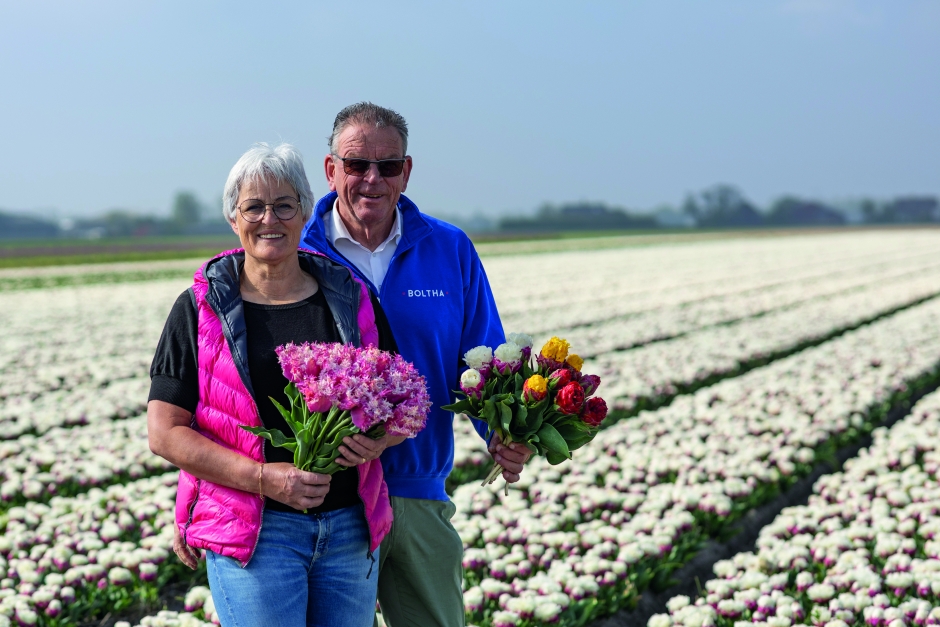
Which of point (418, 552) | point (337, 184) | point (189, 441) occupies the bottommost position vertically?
point (418, 552)

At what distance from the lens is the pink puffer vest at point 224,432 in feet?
7.91

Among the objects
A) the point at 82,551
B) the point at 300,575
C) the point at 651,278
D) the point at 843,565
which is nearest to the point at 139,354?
the point at 82,551

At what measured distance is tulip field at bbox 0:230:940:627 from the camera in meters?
4.51

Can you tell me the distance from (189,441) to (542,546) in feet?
10.1

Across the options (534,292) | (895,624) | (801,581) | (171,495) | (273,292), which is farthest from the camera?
(534,292)

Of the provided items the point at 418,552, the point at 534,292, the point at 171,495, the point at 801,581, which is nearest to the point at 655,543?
the point at 801,581

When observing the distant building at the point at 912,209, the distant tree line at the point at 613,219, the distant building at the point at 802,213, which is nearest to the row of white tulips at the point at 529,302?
the distant tree line at the point at 613,219


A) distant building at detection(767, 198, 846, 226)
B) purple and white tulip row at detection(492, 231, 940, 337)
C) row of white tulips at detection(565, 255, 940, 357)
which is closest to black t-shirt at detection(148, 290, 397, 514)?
row of white tulips at detection(565, 255, 940, 357)

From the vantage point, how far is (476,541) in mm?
5332

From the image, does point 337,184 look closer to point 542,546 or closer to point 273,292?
point 273,292

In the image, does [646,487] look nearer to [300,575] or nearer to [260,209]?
[300,575]

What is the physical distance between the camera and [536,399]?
2625 millimetres

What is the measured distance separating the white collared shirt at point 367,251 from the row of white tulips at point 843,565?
7.84ft

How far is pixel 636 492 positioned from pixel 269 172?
4.29 meters
